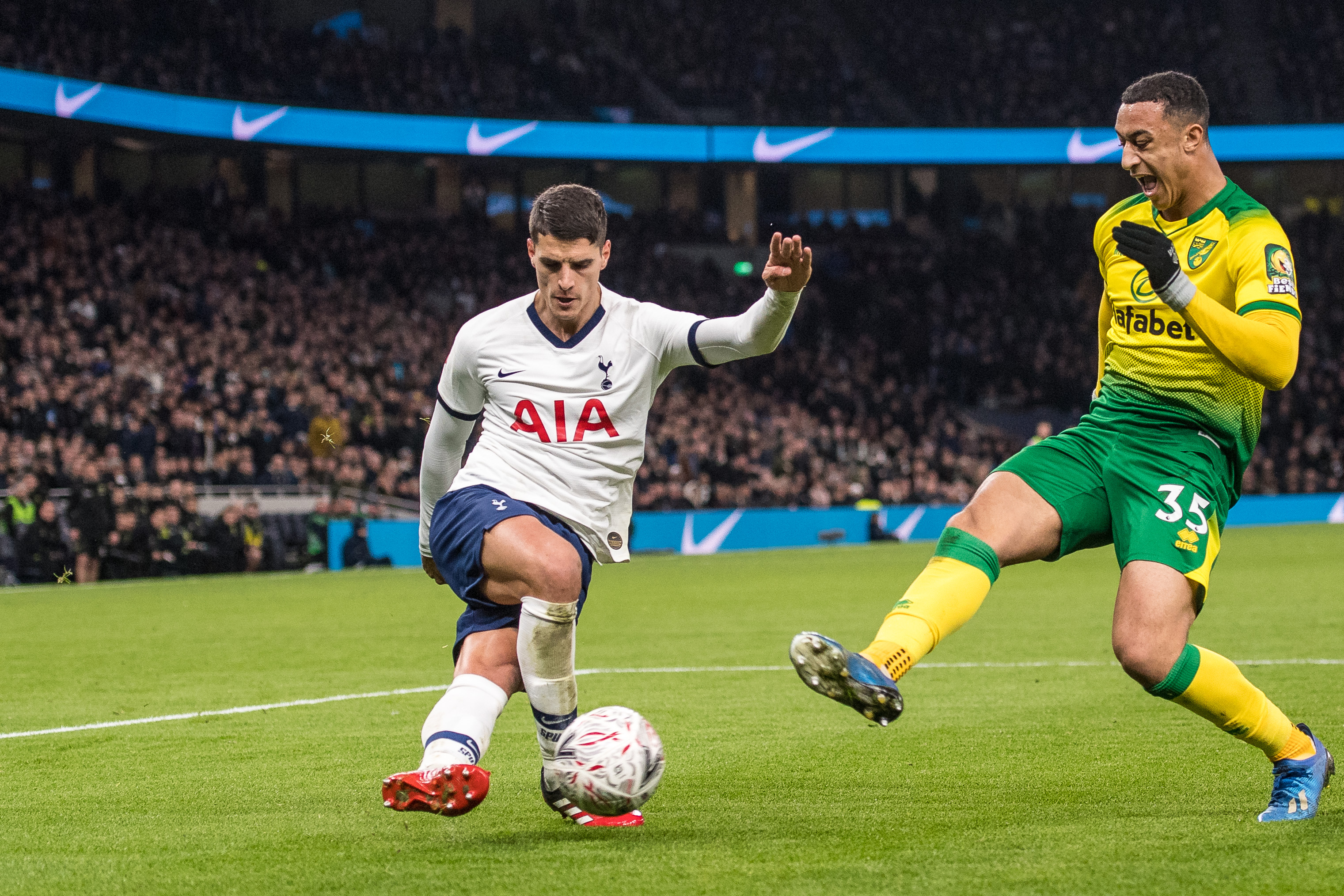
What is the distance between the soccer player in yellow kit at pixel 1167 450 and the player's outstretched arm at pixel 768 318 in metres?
0.88

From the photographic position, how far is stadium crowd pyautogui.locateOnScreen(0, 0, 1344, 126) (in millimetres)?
31719

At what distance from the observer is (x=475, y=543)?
4859mm

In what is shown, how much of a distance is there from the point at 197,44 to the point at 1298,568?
901 inches

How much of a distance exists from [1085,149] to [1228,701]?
107 feet

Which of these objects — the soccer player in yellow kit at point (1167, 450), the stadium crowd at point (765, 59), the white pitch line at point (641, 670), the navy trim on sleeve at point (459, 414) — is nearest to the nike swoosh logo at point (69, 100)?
the stadium crowd at point (765, 59)

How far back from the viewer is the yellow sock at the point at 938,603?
4.48 meters

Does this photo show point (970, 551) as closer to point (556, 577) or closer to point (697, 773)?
point (556, 577)

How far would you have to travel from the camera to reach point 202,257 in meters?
29.3

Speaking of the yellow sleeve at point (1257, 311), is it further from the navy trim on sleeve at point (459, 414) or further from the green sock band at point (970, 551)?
the navy trim on sleeve at point (459, 414)

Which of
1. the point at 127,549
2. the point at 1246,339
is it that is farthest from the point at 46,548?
the point at 1246,339

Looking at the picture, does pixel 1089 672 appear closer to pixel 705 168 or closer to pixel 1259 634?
pixel 1259 634

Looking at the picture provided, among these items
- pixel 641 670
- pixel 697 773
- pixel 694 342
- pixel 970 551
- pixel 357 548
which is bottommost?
pixel 357 548

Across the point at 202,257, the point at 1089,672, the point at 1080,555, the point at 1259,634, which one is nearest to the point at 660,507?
the point at 1080,555

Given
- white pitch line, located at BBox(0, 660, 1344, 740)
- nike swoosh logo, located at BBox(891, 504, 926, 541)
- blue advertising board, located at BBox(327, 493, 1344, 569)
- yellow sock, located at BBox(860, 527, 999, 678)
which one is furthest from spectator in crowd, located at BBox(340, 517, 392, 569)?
yellow sock, located at BBox(860, 527, 999, 678)
